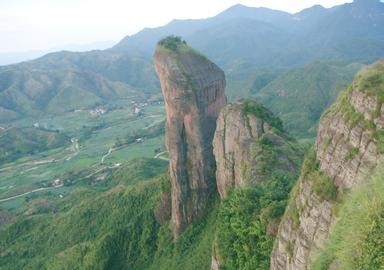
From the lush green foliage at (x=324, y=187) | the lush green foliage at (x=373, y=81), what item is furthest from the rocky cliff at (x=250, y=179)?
the lush green foliage at (x=373, y=81)

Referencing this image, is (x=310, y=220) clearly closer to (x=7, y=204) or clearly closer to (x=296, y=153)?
(x=296, y=153)

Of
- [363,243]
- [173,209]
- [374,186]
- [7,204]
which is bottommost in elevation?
[7,204]

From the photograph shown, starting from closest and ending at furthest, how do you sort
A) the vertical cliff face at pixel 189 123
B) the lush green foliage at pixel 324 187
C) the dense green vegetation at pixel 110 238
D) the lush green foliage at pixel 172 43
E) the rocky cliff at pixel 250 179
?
the lush green foliage at pixel 324 187, the rocky cliff at pixel 250 179, the vertical cliff face at pixel 189 123, the dense green vegetation at pixel 110 238, the lush green foliage at pixel 172 43

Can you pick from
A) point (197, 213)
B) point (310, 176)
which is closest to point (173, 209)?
point (197, 213)

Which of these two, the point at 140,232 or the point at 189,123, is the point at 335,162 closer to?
the point at 189,123

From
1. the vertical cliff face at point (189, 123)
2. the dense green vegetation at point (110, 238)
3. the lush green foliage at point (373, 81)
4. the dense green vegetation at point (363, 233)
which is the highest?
the lush green foliage at point (373, 81)

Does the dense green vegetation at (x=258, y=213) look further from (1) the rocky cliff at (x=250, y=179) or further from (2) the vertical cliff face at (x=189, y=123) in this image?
(2) the vertical cliff face at (x=189, y=123)

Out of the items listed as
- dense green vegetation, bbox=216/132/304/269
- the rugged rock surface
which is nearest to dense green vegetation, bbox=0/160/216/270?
the rugged rock surface

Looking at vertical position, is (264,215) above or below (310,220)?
below
